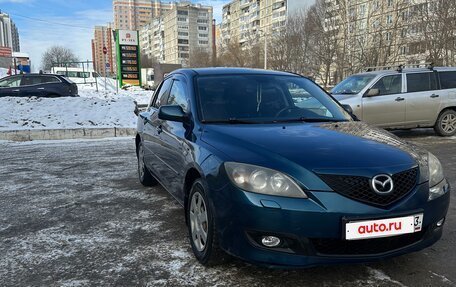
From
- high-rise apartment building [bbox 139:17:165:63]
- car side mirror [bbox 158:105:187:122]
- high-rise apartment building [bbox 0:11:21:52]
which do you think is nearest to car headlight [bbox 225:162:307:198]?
car side mirror [bbox 158:105:187:122]

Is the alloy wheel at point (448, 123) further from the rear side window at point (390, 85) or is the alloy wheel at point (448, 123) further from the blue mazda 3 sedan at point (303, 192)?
the blue mazda 3 sedan at point (303, 192)

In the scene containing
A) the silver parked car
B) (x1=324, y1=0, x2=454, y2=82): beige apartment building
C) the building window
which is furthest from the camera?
the building window

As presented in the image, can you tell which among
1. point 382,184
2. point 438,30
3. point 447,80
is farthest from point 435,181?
point 438,30

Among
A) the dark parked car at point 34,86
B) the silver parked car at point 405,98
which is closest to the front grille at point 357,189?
the silver parked car at point 405,98

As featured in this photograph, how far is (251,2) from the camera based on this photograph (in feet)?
322

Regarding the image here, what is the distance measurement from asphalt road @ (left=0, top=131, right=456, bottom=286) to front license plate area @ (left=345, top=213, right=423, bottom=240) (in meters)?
0.48

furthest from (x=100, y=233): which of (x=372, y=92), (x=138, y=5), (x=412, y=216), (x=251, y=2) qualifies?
(x=138, y=5)

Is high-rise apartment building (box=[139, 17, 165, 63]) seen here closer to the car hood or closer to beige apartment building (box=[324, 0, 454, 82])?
beige apartment building (box=[324, 0, 454, 82])

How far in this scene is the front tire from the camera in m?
2.98

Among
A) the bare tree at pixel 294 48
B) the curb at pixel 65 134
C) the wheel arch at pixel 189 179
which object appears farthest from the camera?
the bare tree at pixel 294 48

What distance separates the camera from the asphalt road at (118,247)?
301cm

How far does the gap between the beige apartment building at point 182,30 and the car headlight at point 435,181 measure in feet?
367

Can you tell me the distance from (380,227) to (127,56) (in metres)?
33.0

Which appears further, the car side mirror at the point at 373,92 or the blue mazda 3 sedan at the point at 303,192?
the car side mirror at the point at 373,92
